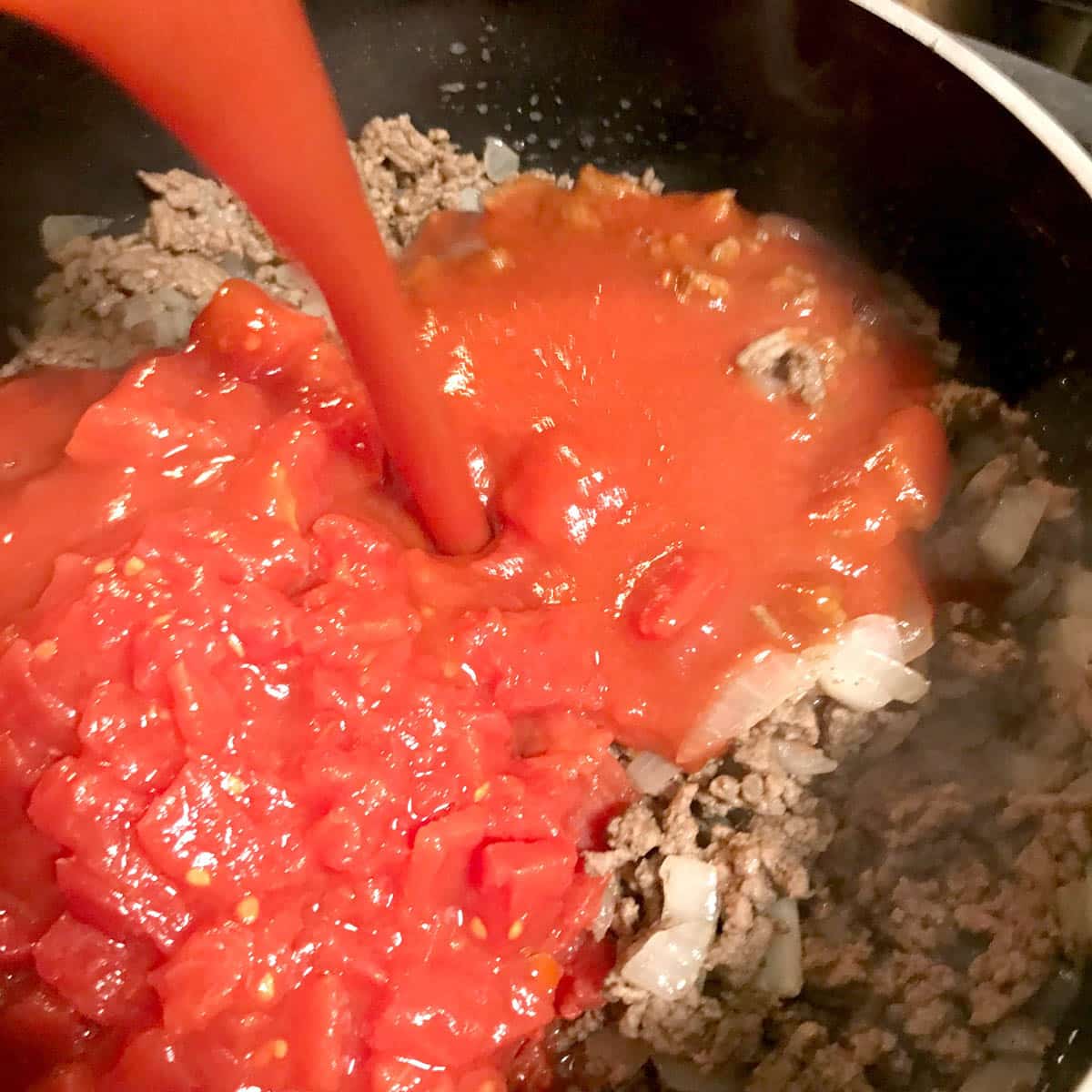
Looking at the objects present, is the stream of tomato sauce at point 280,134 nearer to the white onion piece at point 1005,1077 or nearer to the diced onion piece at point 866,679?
the diced onion piece at point 866,679

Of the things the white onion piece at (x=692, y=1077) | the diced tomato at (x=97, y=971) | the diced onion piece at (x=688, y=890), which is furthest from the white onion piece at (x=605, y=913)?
the diced tomato at (x=97, y=971)

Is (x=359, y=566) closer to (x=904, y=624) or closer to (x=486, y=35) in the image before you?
(x=904, y=624)

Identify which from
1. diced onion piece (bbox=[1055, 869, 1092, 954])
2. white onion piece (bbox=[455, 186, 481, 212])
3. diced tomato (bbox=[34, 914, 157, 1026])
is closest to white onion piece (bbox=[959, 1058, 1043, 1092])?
diced onion piece (bbox=[1055, 869, 1092, 954])

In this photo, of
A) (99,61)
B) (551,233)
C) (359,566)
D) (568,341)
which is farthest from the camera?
(551,233)

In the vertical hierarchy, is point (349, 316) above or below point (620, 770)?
above

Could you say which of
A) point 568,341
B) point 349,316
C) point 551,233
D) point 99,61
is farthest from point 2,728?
point 551,233

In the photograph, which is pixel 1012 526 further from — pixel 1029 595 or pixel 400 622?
pixel 400 622

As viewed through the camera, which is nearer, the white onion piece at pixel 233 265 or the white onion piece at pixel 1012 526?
the white onion piece at pixel 1012 526
